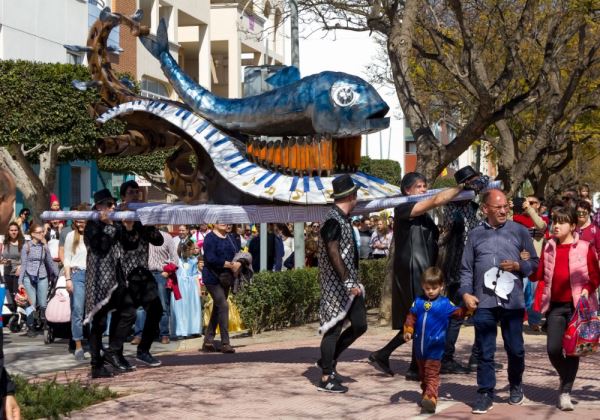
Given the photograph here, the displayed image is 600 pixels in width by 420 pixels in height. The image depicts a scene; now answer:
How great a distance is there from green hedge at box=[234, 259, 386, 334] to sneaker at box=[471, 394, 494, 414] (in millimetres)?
7016

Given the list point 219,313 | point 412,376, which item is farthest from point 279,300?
point 412,376

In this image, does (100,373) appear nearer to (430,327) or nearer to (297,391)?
(297,391)

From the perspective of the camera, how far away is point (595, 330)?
8734 millimetres

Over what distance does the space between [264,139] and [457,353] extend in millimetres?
3389

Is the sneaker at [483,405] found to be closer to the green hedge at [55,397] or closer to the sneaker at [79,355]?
the green hedge at [55,397]

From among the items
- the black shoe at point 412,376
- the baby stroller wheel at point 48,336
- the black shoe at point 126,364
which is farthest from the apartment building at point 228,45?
the black shoe at point 412,376

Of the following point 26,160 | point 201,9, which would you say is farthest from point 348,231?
point 201,9

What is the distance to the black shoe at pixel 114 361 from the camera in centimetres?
1145

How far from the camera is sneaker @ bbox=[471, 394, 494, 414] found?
8695 millimetres

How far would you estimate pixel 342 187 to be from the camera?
9883mm

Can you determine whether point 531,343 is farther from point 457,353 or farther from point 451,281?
point 451,281

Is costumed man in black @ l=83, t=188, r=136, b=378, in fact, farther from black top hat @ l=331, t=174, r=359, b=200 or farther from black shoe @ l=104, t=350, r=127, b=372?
black top hat @ l=331, t=174, r=359, b=200

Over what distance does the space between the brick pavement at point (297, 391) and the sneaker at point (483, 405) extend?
0.06m

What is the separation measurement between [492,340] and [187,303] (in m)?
7.47
